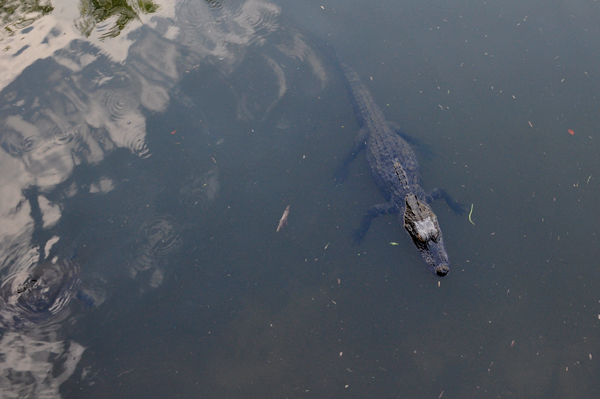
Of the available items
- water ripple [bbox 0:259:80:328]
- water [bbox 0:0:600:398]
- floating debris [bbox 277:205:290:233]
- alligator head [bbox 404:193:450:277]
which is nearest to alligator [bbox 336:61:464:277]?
alligator head [bbox 404:193:450:277]

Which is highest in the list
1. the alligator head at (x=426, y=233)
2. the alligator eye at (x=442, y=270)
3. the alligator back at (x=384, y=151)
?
the alligator back at (x=384, y=151)

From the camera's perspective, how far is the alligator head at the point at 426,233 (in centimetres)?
403

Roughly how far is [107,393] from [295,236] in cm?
264

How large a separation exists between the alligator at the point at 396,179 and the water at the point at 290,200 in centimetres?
18

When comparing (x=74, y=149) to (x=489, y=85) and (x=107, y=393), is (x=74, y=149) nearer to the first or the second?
(x=107, y=393)

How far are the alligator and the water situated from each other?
0.18m

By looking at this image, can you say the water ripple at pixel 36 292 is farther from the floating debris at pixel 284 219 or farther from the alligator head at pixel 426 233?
the alligator head at pixel 426 233

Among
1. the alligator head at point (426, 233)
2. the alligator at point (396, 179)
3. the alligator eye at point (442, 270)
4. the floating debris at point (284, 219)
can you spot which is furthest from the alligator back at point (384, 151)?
the floating debris at point (284, 219)

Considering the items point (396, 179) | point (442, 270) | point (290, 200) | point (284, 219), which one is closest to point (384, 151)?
point (396, 179)

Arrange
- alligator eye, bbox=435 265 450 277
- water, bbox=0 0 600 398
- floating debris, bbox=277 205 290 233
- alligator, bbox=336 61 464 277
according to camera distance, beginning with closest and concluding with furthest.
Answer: water, bbox=0 0 600 398 → alligator eye, bbox=435 265 450 277 → alligator, bbox=336 61 464 277 → floating debris, bbox=277 205 290 233

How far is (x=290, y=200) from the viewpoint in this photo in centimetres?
483

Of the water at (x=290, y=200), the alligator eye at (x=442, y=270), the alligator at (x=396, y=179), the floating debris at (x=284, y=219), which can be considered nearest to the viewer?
the water at (x=290, y=200)

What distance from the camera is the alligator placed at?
416 cm

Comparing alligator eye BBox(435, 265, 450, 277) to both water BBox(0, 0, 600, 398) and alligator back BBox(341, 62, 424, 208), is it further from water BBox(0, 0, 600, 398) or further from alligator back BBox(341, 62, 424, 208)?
alligator back BBox(341, 62, 424, 208)
